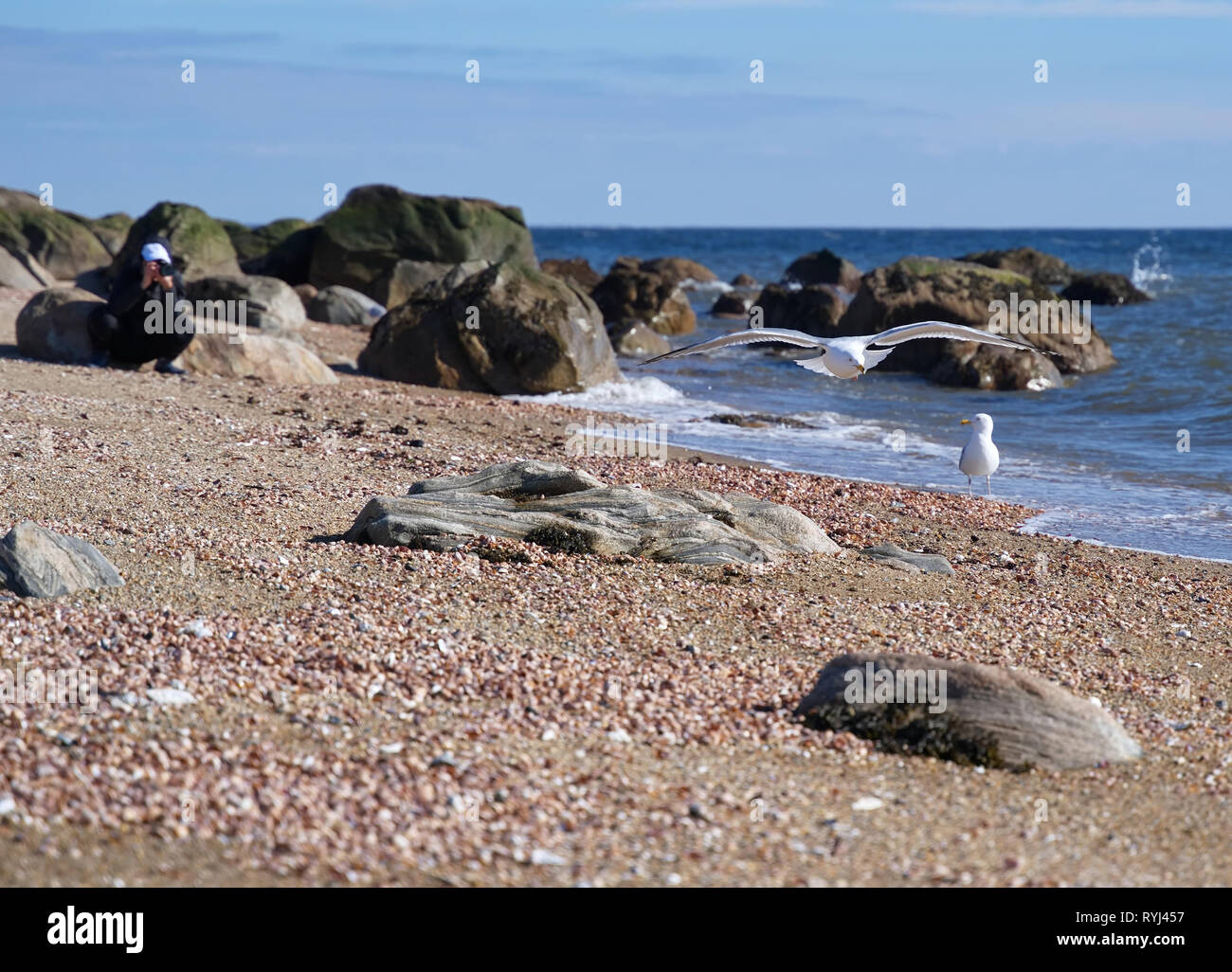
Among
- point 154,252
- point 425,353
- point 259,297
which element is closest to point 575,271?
point 259,297

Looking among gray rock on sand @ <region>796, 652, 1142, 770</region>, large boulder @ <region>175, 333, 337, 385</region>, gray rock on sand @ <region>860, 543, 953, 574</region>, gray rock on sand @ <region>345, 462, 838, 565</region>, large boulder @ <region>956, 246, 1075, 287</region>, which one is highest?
large boulder @ <region>956, 246, 1075, 287</region>

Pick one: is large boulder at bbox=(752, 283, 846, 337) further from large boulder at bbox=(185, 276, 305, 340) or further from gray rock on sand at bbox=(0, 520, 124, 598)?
gray rock on sand at bbox=(0, 520, 124, 598)

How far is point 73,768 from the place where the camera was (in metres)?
5.12

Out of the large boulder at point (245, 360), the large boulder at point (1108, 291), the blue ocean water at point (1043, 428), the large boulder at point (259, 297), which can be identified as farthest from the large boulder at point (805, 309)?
the large boulder at point (245, 360)

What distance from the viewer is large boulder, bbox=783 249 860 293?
154ft

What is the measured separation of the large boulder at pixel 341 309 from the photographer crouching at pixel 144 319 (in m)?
10.4

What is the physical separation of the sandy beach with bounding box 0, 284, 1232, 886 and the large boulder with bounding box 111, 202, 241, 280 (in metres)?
19.4

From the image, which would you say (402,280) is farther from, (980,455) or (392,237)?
(980,455)

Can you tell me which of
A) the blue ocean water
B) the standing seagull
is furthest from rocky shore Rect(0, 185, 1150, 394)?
the standing seagull

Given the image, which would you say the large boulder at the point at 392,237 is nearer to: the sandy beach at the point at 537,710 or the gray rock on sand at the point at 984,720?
the sandy beach at the point at 537,710

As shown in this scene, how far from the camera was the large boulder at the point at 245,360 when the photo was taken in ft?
55.8

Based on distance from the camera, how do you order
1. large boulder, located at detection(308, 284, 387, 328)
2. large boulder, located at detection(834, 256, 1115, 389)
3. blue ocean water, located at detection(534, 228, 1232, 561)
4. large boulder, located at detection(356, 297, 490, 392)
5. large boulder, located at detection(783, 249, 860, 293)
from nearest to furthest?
blue ocean water, located at detection(534, 228, 1232, 561) < large boulder, located at detection(356, 297, 490, 392) < large boulder, located at detection(834, 256, 1115, 389) < large boulder, located at detection(308, 284, 387, 328) < large boulder, located at detection(783, 249, 860, 293)

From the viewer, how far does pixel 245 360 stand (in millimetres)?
17141
